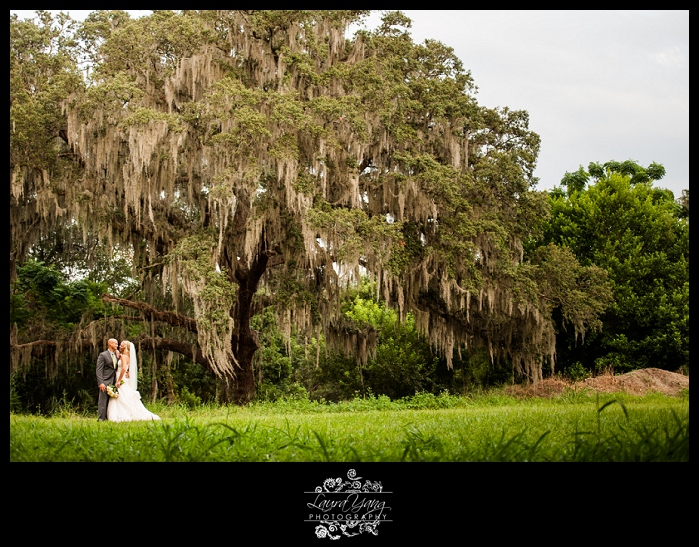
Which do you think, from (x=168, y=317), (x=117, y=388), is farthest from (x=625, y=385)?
(x=168, y=317)

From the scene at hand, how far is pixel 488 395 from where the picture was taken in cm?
1379

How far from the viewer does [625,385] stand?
39.7 ft

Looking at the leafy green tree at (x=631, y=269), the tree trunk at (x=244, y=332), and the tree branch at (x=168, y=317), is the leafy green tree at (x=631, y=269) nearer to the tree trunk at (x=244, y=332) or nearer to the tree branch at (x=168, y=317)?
the tree trunk at (x=244, y=332)

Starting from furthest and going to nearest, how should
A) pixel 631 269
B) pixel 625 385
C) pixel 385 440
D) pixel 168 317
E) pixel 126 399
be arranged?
pixel 631 269 → pixel 168 317 → pixel 625 385 → pixel 126 399 → pixel 385 440

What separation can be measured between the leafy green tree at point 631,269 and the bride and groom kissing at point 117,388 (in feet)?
32.8

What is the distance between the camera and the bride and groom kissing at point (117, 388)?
9164 mm

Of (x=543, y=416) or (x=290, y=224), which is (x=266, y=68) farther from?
(x=543, y=416)

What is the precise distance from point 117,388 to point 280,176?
450 centimetres

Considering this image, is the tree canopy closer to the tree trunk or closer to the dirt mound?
the tree trunk
